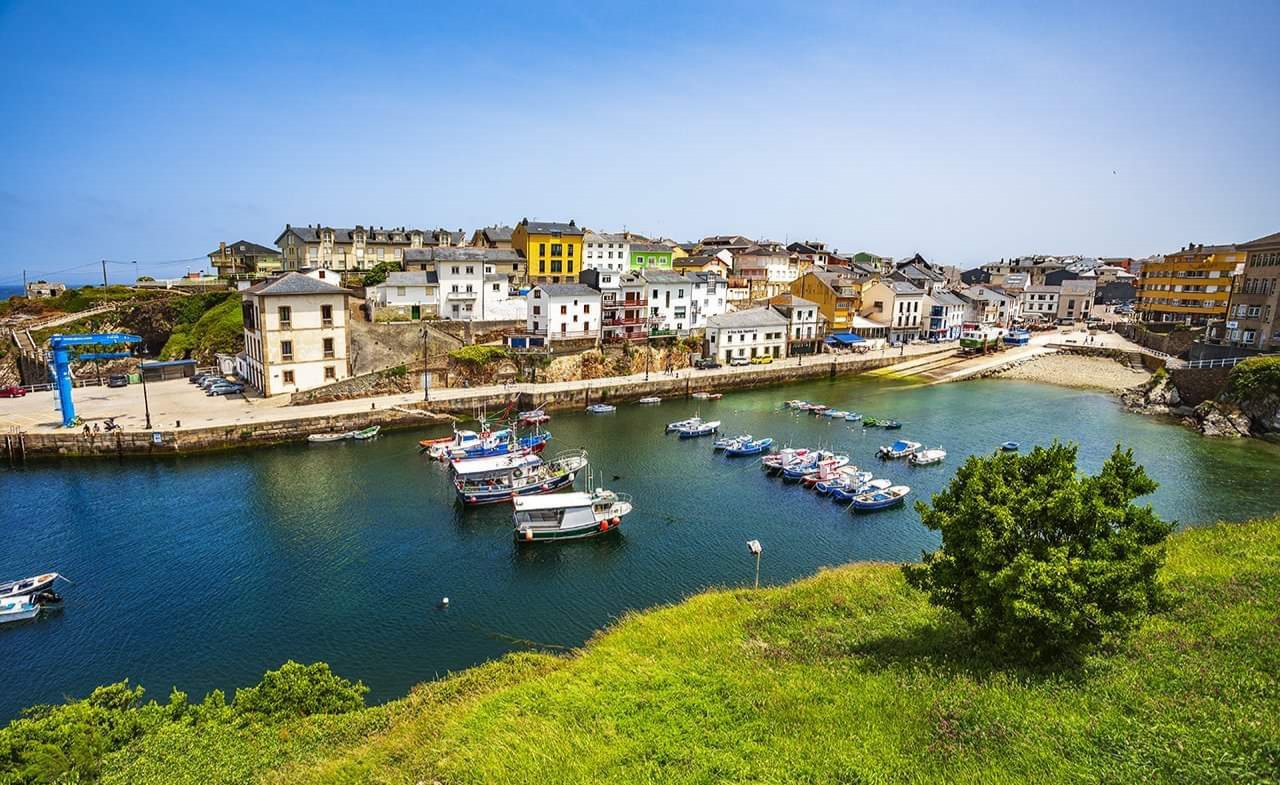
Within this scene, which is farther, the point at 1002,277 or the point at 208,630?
the point at 1002,277

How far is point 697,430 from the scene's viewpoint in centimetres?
4988

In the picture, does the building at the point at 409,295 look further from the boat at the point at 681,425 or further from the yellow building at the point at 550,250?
the boat at the point at 681,425

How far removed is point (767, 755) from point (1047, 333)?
10623 centimetres

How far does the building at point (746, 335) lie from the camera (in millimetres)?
74250

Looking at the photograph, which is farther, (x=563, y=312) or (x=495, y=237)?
(x=495, y=237)

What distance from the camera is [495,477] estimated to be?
36.4m

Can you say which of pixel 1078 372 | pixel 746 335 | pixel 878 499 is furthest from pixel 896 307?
pixel 878 499

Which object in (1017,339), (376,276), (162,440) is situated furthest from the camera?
(1017,339)

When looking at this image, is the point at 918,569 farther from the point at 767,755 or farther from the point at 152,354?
the point at 152,354

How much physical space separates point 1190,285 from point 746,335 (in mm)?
57437

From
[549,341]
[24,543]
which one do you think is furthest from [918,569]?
[549,341]

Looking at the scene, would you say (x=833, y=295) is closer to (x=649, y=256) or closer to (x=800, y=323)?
(x=800, y=323)

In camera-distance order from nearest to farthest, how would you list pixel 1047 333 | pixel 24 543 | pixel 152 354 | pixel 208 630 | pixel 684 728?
pixel 684 728 → pixel 208 630 → pixel 24 543 → pixel 152 354 → pixel 1047 333

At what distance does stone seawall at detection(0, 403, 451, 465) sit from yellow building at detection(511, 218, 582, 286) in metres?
39.4
